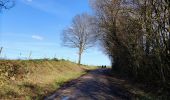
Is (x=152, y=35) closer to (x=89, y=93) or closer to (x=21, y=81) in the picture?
(x=89, y=93)

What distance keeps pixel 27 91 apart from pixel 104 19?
27.2m

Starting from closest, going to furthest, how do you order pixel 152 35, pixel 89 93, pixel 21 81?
pixel 89 93 → pixel 21 81 → pixel 152 35

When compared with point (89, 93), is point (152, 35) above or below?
above

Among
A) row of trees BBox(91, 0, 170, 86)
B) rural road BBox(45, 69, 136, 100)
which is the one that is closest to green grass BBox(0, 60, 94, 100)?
rural road BBox(45, 69, 136, 100)

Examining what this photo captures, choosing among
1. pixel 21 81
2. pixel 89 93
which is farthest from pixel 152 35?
pixel 21 81

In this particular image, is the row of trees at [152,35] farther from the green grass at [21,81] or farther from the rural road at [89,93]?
the green grass at [21,81]

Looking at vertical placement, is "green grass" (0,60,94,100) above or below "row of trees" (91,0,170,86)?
below

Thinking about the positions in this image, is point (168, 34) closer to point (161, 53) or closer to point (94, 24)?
point (161, 53)

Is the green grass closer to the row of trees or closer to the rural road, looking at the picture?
the rural road

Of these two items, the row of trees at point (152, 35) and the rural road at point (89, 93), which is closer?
the rural road at point (89, 93)

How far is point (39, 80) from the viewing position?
22.9 metres

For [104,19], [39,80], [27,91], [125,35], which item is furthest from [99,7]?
[27,91]

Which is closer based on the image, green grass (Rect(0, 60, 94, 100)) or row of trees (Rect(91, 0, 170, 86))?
green grass (Rect(0, 60, 94, 100))

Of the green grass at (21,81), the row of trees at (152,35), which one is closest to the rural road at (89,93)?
the green grass at (21,81)
